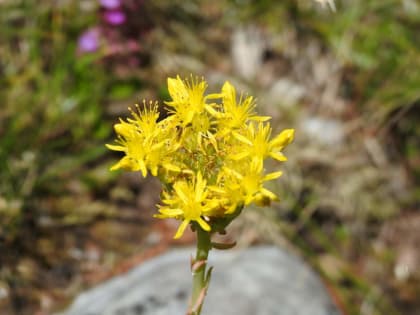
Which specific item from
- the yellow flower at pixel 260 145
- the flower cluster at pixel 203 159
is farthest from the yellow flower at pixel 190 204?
the yellow flower at pixel 260 145

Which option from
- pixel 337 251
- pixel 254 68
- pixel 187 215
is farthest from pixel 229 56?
pixel 187 215

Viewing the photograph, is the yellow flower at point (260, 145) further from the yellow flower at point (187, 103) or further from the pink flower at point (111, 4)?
the pink flower at point (111, 4)

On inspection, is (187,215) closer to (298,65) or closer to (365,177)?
(365,177)

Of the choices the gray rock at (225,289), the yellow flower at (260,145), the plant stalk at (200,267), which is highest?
the gray rock at (225,289)

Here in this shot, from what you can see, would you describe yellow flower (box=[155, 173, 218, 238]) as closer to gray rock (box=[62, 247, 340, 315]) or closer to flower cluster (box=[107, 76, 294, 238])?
flower cluster (box=[107, 76, 294, 238])

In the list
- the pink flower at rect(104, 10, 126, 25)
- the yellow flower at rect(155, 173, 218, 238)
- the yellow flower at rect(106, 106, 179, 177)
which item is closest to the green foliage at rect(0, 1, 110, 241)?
the pink flower at rect(104, 10, 126, 25)

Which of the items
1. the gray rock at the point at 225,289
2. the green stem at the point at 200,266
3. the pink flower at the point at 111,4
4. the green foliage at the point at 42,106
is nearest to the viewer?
the green stem at the point at 200,266
